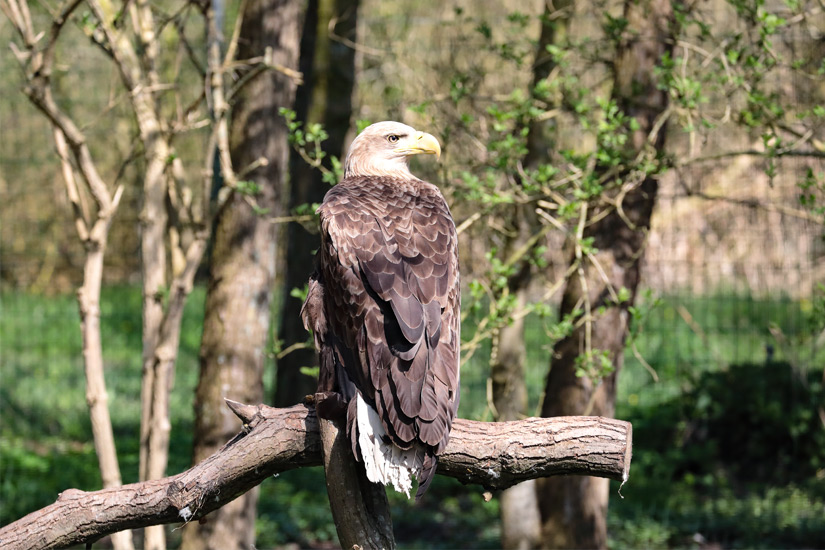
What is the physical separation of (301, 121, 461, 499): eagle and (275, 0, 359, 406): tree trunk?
2.85m

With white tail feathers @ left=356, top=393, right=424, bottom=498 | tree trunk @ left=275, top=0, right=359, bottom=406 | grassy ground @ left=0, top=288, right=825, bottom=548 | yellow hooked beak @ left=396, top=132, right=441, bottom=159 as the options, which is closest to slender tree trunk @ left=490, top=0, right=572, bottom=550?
grassy ground @ left=0, top=288, right=825, bottom=548

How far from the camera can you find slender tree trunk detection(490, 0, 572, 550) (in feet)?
14.8

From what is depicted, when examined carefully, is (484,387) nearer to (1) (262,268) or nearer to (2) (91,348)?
(1) (262,268)

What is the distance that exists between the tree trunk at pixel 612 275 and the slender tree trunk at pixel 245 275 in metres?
1.39

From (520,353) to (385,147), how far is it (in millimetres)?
1438

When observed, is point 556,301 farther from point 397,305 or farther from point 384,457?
point 384,457

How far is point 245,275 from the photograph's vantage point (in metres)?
4.07

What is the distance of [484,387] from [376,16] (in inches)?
113

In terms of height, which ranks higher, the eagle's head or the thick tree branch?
the eagle's head

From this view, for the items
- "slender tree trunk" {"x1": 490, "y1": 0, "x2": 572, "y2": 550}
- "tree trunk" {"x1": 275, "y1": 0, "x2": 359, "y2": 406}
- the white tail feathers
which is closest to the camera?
the white tail feathers

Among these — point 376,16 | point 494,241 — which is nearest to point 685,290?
point 494,241

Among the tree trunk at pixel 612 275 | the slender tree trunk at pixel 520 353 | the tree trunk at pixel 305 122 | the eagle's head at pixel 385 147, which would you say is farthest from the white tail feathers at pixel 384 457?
the tree trunk at pixel 305 122

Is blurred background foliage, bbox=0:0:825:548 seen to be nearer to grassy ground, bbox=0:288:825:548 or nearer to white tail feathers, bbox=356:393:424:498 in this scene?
grassy ground, bbox=0:288:825:548

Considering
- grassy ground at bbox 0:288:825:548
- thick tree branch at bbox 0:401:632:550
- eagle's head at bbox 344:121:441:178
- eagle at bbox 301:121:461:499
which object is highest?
eagle's head at bbox 344:121:441:178
